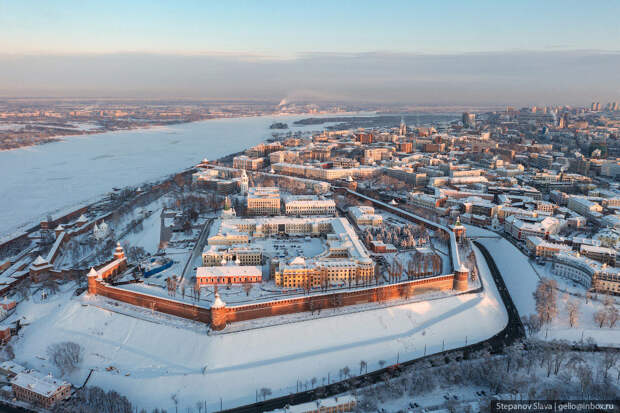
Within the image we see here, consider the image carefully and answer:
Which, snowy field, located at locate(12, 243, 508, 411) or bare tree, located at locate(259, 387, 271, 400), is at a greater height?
snowy field, located at locate(12, 243, 508, 411)

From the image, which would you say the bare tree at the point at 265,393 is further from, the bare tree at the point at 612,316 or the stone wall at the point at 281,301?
the bare tree at the point at 612,316

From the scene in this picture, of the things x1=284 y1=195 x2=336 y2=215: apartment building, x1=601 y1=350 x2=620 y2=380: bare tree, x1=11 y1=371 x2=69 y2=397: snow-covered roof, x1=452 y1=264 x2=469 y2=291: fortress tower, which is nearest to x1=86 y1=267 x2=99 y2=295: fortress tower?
x1=11 y1=371 x2=69 y2=397: snow-covered roof

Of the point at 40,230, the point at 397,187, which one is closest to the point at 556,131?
the point at 397,187

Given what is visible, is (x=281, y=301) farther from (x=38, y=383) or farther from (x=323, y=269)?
(x=38, y=383)

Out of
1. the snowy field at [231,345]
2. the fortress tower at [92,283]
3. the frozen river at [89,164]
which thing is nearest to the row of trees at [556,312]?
the snowy field at [231,345]

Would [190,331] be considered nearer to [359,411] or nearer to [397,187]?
[359,411]

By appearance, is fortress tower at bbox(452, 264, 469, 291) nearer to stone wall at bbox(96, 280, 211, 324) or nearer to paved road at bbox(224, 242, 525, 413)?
paved road at bbox(224, 242, 525, 413)

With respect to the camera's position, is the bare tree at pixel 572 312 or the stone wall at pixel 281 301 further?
the bare tree at pixel 572 312
